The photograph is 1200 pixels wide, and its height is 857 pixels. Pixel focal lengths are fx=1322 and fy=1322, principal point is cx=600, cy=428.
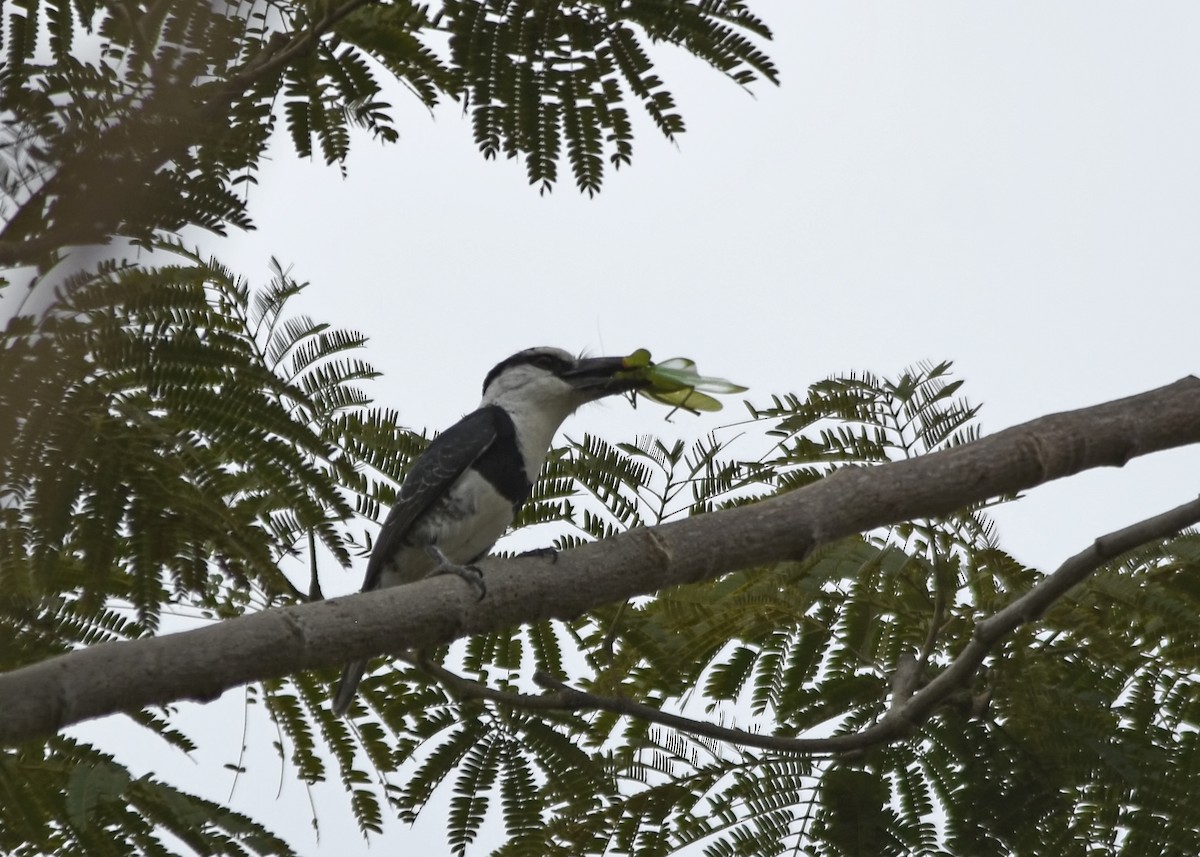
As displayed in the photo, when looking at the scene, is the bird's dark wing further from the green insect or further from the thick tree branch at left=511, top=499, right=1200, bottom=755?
the thick tree branch at left=511, top=499, right=1200, bottom=755

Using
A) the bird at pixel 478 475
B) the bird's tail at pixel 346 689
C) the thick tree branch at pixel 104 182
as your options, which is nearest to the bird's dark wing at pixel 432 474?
the bird at pixel 478 475

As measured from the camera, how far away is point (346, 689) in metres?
3.85

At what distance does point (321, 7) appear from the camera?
3.43m

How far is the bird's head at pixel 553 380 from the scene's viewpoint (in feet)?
15.9

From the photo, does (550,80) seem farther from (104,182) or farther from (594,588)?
(104,182)

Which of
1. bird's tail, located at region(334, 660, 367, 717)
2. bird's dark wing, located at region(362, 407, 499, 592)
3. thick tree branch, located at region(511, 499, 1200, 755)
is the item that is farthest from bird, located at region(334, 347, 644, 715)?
thick tree branch, located at region(511, 499, 1200, 755)

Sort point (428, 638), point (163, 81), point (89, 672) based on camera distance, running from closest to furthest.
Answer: point (163, 81), point (89, 672), point (428, 638)

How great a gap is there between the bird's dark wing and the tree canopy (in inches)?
11.8

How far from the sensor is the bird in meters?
4.59

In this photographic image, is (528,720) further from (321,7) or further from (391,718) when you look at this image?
(321,7)

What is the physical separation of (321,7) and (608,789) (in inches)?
87.4

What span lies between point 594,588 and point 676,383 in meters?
1.27

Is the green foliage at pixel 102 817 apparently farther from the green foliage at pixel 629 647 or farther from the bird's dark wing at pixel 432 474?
the bird's dark wing at pixel 432 474

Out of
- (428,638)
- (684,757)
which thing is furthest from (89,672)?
(684,757)
